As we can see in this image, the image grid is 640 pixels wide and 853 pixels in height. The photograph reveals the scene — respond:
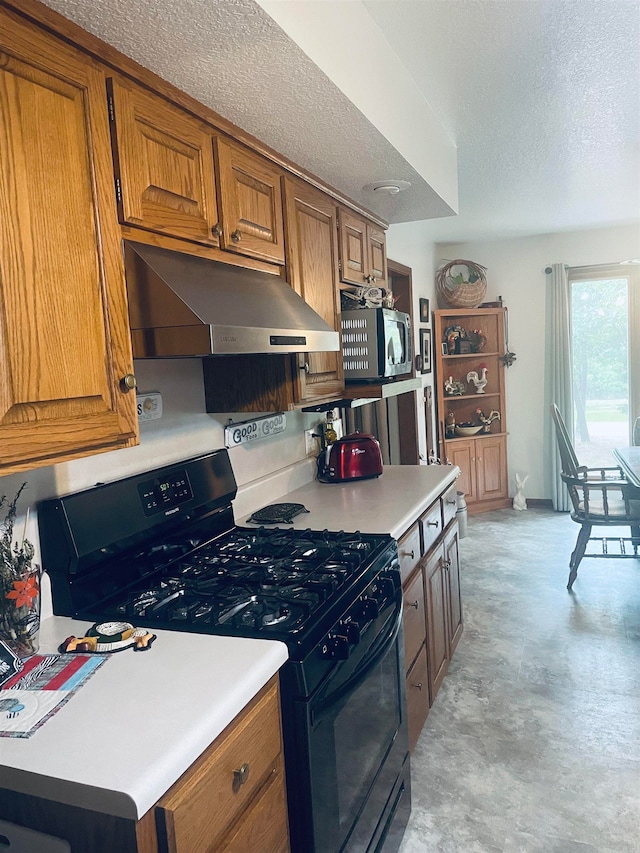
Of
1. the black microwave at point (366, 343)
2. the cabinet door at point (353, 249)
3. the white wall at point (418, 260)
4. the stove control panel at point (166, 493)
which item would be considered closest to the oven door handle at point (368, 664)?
the stove control panel at point (166, 493)

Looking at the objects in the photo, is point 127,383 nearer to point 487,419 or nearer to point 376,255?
point 376,255

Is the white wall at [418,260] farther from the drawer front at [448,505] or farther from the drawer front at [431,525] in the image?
the drawer front at [431,525]

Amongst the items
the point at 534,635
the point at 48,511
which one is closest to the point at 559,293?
the point at 534,635

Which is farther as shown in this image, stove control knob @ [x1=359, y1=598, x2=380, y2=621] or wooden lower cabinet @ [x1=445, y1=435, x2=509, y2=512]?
wooden lower cabinet @ [x1=445, y1=435, x2=509, y2=512]

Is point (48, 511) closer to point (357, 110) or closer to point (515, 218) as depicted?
point (357, 110)

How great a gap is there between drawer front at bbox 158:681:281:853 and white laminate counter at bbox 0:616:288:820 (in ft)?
0.13

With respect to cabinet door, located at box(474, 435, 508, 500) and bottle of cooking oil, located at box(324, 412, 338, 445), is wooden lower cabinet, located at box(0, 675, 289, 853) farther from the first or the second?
cabinet door, located at box(474, 435, 508, 500)

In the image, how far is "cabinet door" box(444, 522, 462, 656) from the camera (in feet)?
9.27

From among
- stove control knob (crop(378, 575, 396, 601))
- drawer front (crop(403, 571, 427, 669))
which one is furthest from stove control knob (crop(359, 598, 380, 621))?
drawer front (crop(403, 571, 427, 669))

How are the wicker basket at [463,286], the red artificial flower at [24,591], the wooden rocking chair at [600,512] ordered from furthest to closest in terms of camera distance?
1. the wicker basket at [463,286]
2. the wooden rocking chair at [600,512]
3. the red artificial flower at [24,591]

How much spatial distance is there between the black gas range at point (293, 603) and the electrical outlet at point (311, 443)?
39.1 inches

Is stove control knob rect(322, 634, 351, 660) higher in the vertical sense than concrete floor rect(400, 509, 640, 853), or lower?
higher

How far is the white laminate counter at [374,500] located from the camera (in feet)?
7.19

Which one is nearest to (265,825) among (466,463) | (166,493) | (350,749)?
(350,749)
